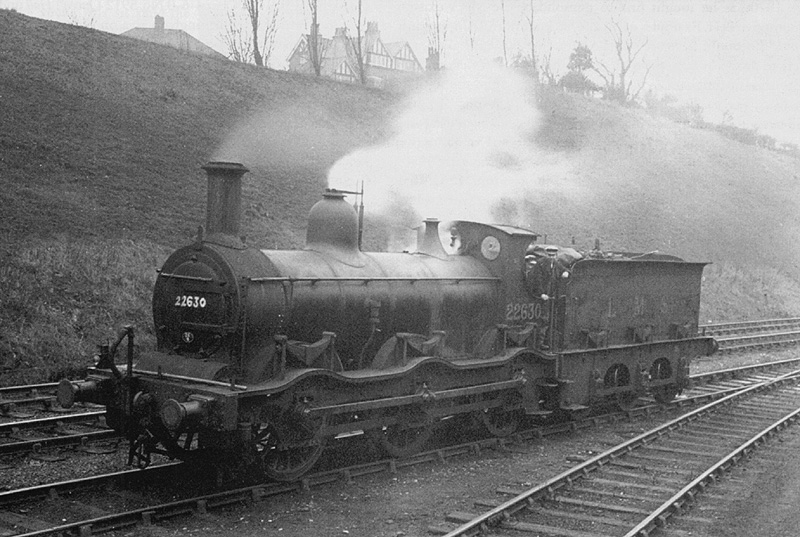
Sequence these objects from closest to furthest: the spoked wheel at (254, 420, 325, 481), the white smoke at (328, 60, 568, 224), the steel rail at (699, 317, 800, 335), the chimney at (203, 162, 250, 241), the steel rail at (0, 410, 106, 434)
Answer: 1. the spoked wheel at (254, 420, 325, 481)
2. the chimney at (203, 162, 250, 241)
3. the steel rail at (0, 410, 106, 434)
4. the white smoke at (328, 60, 568, 224)
5. the steel rail at (699, 317, 800, 335)

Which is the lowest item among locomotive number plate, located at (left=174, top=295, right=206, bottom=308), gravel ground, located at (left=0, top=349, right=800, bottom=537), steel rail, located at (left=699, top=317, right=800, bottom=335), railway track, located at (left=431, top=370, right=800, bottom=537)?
gravel ground, located at (left=0, top=349, right=800, bottom=537)

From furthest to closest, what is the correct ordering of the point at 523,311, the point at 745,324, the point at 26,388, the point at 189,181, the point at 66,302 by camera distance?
the point at 745,324 < the point at 189,181 < the point at 66,302 < the point at 26,388 < the point at 523,311

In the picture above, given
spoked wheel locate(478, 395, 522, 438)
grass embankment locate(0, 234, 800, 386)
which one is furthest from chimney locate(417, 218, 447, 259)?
grass embankment locate(0, 234, 800, 386)

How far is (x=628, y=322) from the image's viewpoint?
13.7 m

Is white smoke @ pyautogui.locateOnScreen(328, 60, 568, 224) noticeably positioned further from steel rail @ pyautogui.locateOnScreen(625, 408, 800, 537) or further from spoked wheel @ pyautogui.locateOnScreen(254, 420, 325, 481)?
steel rail @ pyautogui.locateOnScreen(625, 408, 800, 537)

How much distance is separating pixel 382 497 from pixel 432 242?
158 inches

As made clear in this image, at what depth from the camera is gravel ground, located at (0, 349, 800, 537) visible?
7.41 m

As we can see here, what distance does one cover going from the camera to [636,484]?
30.7 ft

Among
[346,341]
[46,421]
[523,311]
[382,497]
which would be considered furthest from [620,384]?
[46,421]

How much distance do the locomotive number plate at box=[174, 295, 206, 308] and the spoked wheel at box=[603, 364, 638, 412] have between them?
298 inches

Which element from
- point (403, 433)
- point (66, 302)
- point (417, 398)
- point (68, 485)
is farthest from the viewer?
point (66, 302)

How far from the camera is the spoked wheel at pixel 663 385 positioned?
14719 mm

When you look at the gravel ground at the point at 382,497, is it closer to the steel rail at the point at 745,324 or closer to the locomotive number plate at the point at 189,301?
the locomotive number plate at the point at 189,301

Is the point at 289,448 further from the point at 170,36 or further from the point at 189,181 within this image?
the point at 170,36
